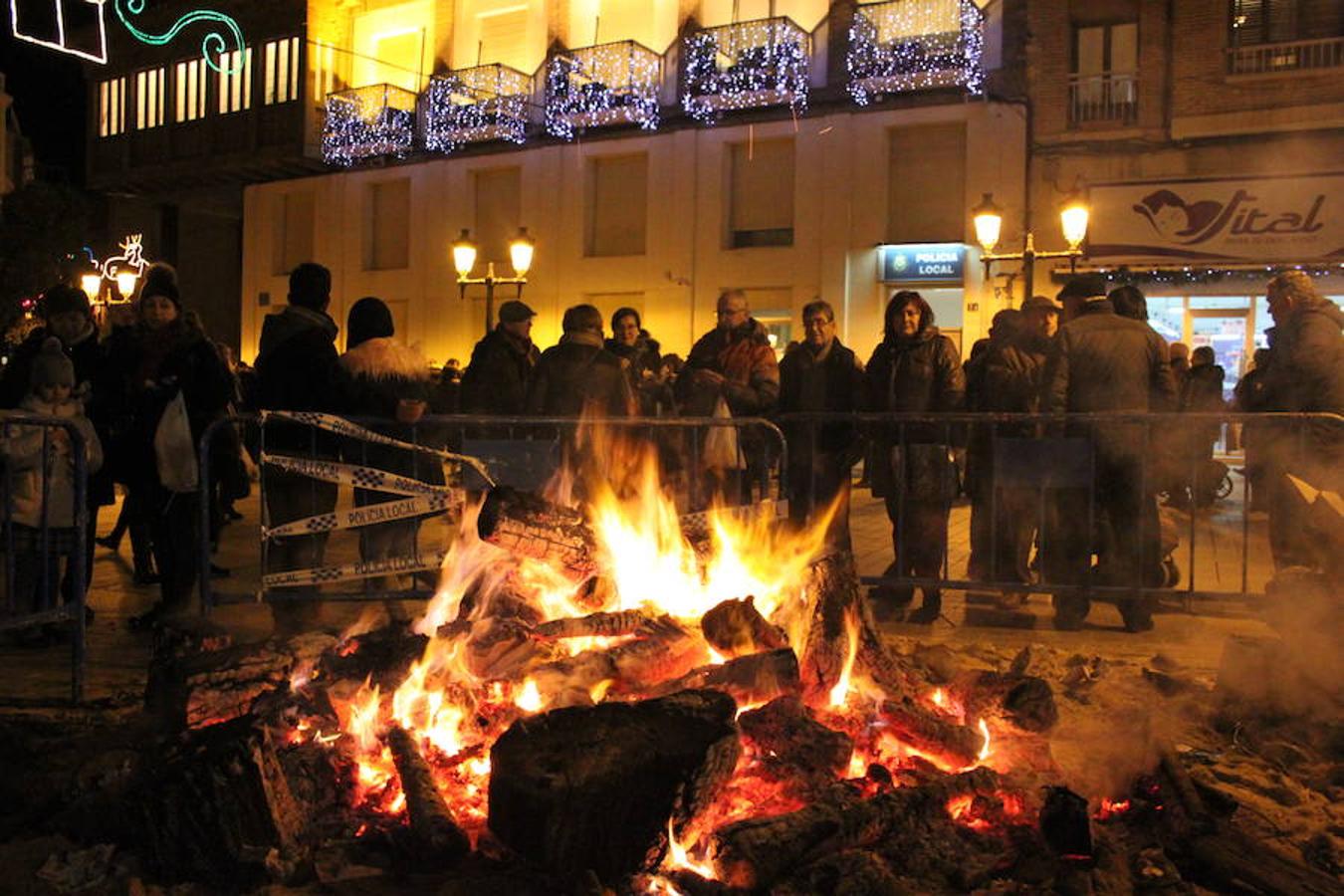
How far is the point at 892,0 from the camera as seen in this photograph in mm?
22062

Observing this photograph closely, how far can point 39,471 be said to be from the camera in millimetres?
6184

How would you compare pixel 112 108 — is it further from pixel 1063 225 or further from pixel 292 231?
pixel 1063 225

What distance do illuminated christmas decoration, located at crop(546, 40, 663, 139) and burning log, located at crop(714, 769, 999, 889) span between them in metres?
22.3

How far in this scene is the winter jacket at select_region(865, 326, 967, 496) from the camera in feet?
24.6

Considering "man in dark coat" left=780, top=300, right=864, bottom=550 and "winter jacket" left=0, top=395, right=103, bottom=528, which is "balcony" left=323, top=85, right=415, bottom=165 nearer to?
"man in dark coat" left=780, top=300, right=864, bottom=550

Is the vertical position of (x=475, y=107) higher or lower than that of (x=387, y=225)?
higher

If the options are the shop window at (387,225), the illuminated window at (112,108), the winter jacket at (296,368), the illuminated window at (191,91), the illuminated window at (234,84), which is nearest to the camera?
the winter jacket at (296,368)

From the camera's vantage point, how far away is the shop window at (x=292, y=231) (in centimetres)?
2967

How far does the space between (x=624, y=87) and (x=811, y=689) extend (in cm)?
2207

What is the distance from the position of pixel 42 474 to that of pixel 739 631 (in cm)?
401

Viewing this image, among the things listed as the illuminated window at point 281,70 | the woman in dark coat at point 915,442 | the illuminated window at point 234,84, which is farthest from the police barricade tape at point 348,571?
the illuminated window at point 234,84

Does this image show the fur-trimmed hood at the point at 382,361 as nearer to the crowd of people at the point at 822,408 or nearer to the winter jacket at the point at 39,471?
the crowd of people at the point at 822,408

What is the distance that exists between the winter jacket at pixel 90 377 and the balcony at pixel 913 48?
16976 mm

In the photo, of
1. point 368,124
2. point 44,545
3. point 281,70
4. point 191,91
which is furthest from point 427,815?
point 191,91
